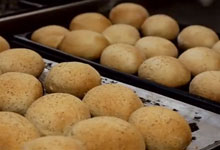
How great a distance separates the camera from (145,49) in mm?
1830

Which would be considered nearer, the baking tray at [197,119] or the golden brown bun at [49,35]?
the baking tray at [197,119]

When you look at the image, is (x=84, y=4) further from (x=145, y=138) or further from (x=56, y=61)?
(x=145, y=138)

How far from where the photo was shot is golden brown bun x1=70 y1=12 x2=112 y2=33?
2055 millimetres

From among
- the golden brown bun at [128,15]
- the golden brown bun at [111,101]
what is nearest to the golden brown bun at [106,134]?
the golden brown bun at [111,101]

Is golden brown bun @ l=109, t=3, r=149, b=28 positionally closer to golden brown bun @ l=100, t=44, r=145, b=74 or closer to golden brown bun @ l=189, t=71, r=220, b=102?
golden brown bun @ l=100, t=44, r=145, b=74

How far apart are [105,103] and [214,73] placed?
470 millimetres

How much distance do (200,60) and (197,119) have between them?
40 cm

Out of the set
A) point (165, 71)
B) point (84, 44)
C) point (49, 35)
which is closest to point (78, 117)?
point (165, 71)

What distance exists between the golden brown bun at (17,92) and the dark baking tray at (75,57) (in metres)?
0.36

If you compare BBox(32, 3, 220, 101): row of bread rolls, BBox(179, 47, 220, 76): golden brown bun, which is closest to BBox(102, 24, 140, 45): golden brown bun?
BBox(32, 3, 220, 101): row of bread rolls

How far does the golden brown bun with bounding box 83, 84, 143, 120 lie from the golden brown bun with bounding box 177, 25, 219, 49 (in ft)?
2.34

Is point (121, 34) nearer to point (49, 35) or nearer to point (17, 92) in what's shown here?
point (49, 35)

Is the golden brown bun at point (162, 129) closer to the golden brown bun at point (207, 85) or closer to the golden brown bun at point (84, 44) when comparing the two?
the golden brown bun at point (207, 85)

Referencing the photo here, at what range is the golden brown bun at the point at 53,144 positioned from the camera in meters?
0.95
